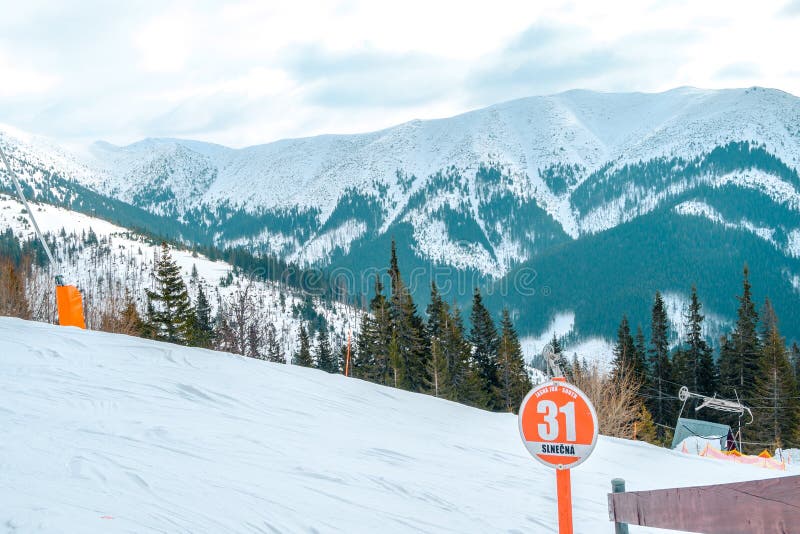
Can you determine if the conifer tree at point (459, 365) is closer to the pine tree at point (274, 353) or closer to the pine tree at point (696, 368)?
the pine tree at point (274, 353)

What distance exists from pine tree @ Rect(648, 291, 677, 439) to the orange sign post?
50.7 meters

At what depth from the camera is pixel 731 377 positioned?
5022cm

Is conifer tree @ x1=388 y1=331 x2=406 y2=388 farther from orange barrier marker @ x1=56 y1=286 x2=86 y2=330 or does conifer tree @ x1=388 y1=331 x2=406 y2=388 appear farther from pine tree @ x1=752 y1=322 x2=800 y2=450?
→ orange barrier marker @ x1=56 y1=286 x2=86 y2=330

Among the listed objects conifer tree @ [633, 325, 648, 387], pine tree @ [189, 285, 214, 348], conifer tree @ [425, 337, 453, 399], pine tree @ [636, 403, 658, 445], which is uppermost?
pine tree @ [189, 285, 214, 348]

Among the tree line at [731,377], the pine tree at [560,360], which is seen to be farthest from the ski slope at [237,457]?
the tree line at [731,377]

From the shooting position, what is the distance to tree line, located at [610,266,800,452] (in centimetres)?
4491

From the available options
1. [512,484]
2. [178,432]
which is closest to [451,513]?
[512,484]

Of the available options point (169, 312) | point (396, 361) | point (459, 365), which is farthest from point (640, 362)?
point (169, 312)

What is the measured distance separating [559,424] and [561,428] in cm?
3

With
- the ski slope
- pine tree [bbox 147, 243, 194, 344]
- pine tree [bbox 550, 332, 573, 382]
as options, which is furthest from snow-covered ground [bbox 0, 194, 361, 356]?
the ski slope

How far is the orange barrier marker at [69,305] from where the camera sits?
43.0ft

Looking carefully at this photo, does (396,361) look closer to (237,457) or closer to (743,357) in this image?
(743,357)

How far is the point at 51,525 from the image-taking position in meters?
3.98

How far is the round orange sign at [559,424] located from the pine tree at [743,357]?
5127 centimetres
